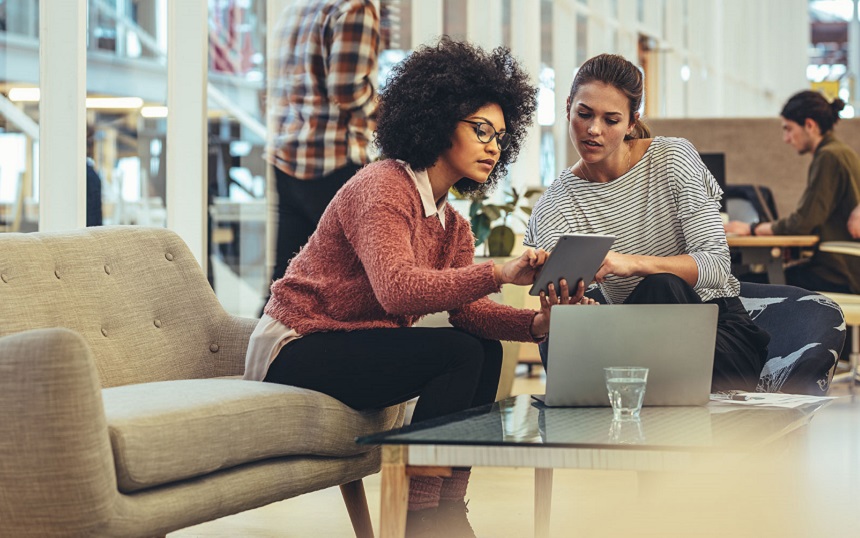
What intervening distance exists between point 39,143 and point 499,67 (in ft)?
4.97

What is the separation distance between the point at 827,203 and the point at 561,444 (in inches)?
156

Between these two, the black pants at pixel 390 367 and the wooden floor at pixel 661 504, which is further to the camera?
the black pants at pixel 390 367

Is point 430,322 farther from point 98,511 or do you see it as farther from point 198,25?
point 98,511

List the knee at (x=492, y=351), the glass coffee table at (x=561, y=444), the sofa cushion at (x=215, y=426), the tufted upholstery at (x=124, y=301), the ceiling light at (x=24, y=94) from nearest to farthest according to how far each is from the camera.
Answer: the glass coffee table at (x=561, y=444)
the sofa cushion at (x=215, y=426)
the tufted upholstery at (x=124, y=301)
the knee at (x=492, y=351)
the ceiling light at (x=24, y=94)

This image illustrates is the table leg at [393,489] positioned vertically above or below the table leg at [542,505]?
above

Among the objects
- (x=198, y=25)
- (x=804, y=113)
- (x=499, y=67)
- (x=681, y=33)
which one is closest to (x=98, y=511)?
(x=499, y=67)

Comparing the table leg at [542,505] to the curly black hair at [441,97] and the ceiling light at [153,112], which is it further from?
the ceiling light at [153,112]

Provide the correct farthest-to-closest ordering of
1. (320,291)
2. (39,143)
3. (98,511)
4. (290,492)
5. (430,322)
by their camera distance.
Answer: (430,322), (39,143), (320,291), (290,492), (98,511)

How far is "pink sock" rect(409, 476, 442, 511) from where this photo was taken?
6.48 ft

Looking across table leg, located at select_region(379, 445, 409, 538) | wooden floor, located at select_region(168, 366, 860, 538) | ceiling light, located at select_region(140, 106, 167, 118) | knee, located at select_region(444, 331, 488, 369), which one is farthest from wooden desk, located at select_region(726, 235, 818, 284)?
table leg, located at select_region(379, 445, 409, 538)

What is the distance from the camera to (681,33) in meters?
12.5

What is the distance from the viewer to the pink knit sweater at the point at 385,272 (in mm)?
2047

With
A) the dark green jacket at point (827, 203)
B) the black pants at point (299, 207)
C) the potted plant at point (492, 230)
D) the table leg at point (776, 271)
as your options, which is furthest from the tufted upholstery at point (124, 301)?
the dark green jacket at point (827, 203)

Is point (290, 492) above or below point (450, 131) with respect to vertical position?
below
